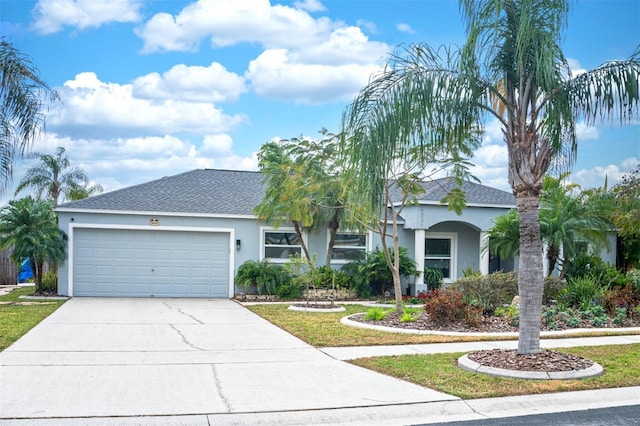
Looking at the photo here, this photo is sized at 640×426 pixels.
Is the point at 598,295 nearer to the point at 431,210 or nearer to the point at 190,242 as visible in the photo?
the point at 431,210

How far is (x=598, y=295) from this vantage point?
14750 mm

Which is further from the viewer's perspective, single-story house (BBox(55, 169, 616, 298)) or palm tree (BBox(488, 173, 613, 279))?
single-story house (BBox(55, 169, 616, 298))

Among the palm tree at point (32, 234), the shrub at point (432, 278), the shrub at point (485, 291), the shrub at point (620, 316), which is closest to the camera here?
the shrub at point (620, 316)

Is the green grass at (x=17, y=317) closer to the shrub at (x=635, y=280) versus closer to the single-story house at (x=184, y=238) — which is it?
the single-story house at (x=184, y=238)

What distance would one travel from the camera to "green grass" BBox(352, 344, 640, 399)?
7.58 meters

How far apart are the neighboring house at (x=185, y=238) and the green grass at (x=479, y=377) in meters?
9.49

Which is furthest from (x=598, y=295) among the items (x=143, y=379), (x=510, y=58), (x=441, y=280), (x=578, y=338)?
(x=143, y=379)

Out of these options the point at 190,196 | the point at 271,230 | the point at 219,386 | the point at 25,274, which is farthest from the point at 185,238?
the point at 25,274

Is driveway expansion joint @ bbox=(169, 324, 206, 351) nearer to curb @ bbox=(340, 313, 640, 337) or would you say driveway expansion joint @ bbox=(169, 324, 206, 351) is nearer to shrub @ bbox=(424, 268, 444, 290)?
curb @ bbox=(340, 313, 640, 337)

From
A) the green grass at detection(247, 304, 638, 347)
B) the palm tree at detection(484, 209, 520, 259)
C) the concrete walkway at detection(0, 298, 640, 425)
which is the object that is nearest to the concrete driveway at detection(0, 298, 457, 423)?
the concrete walkway at detection(0, 298, 640, 425)

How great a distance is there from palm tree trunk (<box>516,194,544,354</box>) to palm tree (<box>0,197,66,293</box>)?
14185mm

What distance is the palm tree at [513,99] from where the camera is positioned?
28.7ft

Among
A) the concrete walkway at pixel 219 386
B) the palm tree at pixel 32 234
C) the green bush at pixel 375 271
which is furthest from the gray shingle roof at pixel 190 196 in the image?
the concrete walkway at pixel 219 386

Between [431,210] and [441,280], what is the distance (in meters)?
2.39
